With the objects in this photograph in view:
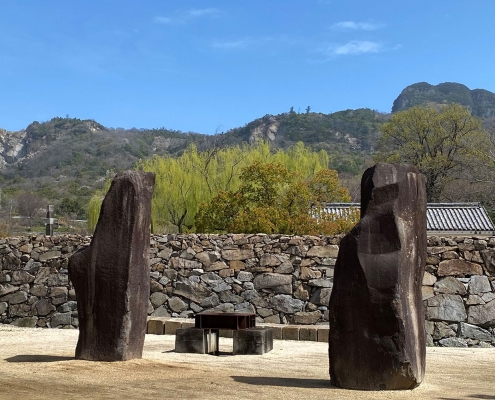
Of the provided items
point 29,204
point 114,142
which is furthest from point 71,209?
point 114,142

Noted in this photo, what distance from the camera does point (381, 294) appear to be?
246 inches

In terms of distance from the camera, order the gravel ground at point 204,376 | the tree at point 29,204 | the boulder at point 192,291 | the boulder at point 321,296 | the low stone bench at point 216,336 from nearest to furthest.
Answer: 1. the gravel ground at point 204,376
2. the low stone bench at point 216,336
3. the boulder at point 321,296
4. the boulder at point 192,291
5. the tree at point 29,204

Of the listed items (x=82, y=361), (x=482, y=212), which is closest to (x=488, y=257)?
(x=82, y=361)

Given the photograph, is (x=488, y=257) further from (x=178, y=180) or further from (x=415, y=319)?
(x=178, y=180)

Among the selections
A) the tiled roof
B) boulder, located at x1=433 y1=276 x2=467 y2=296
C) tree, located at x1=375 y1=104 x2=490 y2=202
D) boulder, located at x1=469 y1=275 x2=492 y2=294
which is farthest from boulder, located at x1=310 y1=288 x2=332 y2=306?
tree, located at x1=375 y1=104 x2=490 y2=202

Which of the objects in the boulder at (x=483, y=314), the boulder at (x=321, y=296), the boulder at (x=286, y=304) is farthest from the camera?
the boulder at (x=286, y=304)

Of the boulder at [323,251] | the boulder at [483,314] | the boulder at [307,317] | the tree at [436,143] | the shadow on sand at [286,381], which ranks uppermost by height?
the tree at [436,143]

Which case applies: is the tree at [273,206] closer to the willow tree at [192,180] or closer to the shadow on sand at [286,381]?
the willow tree at [192,180]

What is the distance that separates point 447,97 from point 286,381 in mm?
112886

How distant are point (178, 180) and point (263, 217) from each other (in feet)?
29.3

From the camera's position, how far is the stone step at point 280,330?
1187cm

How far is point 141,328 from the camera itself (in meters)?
8.35

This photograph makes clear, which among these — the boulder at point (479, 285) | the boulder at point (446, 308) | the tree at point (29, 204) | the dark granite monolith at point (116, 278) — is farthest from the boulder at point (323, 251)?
the tree at point (29, 204)

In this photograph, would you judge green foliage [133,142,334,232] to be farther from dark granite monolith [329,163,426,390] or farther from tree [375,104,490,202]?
dark granite monolith [329,163,426,390]
